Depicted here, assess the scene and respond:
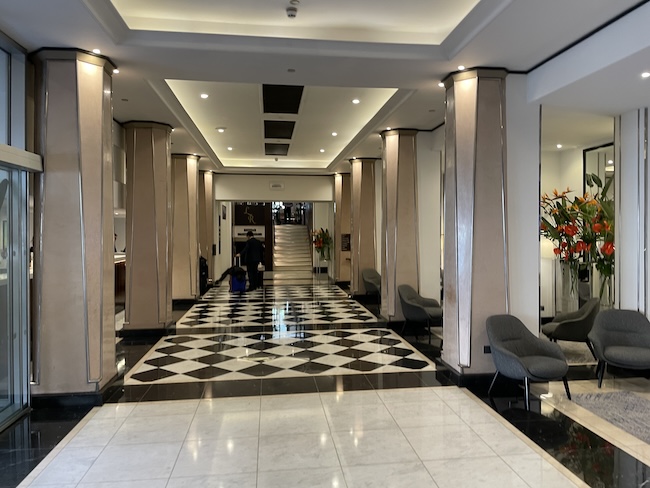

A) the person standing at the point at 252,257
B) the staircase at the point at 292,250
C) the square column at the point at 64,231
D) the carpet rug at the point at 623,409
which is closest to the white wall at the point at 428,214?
the carpet rug at the point at 623,409

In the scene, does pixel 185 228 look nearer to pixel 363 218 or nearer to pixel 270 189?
pixel 363 218

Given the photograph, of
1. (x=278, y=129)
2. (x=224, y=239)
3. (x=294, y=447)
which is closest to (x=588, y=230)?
(x=294, y=447)

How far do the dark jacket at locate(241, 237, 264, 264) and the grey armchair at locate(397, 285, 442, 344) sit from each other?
6.48 metres

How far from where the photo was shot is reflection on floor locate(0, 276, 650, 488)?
10.9 feet

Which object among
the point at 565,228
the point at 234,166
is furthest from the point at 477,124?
the point at 234,166

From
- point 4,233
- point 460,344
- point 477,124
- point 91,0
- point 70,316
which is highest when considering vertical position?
point 91,0

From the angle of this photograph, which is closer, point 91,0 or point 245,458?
point 245,458

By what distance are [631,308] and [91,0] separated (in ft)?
22.2

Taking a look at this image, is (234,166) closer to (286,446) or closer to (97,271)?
(97,271)

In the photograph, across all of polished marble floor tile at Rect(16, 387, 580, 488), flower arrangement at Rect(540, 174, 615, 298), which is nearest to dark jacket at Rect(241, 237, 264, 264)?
flower arrangement at Rect(540, 174, 615, 298)

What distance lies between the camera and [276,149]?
1198 centimetres

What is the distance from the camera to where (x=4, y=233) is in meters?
4.47

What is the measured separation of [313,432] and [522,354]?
2.50m

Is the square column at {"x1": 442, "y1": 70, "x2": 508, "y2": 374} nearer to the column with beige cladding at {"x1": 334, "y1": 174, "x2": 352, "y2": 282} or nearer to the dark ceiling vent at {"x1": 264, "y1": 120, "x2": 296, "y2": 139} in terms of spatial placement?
the dark ceiling vent at {"x1": 264, "y1": 120, "x2": 296, "y2": 139}
